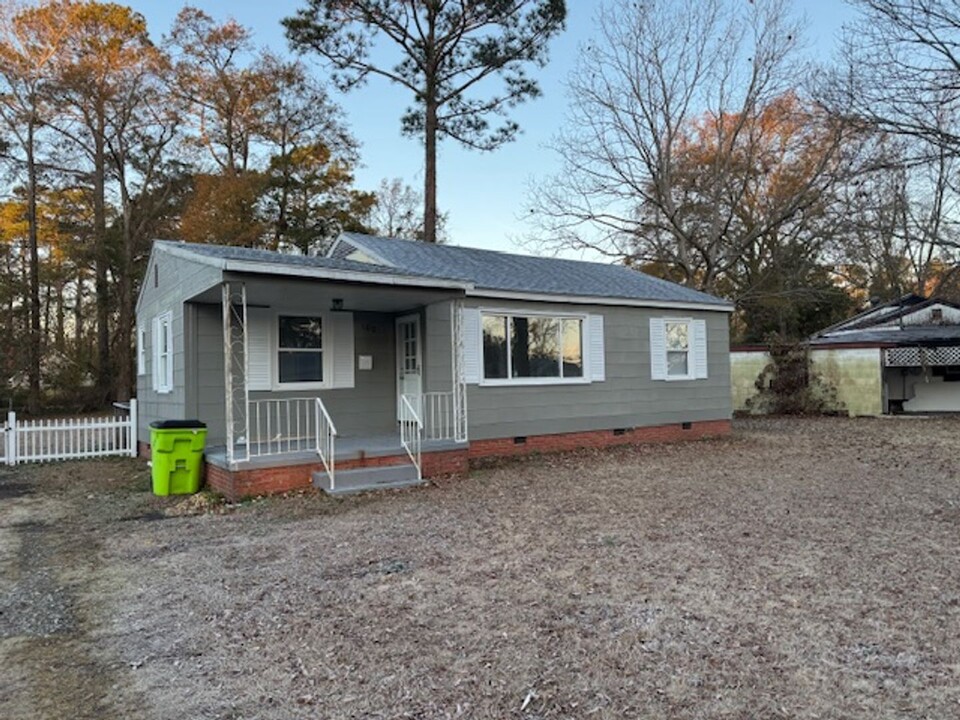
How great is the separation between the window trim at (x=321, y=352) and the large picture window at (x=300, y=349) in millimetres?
29

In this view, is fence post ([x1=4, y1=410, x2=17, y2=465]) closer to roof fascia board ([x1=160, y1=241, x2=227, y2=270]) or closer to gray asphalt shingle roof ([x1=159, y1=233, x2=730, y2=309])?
roof fascia board ([x1=160, y1=241, x2=227, y2=270])

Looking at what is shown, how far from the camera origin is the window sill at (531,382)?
10285mm

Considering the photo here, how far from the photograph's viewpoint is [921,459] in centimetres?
991

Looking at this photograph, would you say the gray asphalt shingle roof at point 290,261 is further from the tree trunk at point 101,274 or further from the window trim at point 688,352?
the tree trunk at point 101,274

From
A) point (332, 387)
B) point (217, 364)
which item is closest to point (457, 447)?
point (332, 387)

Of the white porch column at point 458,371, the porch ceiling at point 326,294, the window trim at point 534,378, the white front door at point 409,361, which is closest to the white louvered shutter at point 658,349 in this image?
the window trim at point 534,378

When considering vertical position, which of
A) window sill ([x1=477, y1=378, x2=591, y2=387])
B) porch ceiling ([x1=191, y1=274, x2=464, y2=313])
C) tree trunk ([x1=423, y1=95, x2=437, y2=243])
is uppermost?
tree trunk ([x1=423, y1=95, x2=437, y2=243])

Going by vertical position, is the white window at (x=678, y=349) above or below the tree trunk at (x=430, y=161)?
below

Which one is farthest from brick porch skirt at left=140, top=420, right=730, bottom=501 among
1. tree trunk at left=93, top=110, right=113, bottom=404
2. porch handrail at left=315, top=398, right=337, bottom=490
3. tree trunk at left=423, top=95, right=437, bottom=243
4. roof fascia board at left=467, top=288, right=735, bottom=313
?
tree trunk at left=93, top=110, right=113, bottom=404

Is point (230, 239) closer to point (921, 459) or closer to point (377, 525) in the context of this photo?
point (377, 525)

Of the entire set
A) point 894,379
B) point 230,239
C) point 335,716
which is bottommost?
point 335,716

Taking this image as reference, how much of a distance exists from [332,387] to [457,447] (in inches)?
94.3

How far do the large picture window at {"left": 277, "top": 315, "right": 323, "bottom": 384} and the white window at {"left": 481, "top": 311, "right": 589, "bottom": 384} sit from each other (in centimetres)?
259

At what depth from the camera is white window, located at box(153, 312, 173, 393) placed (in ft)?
32.4
